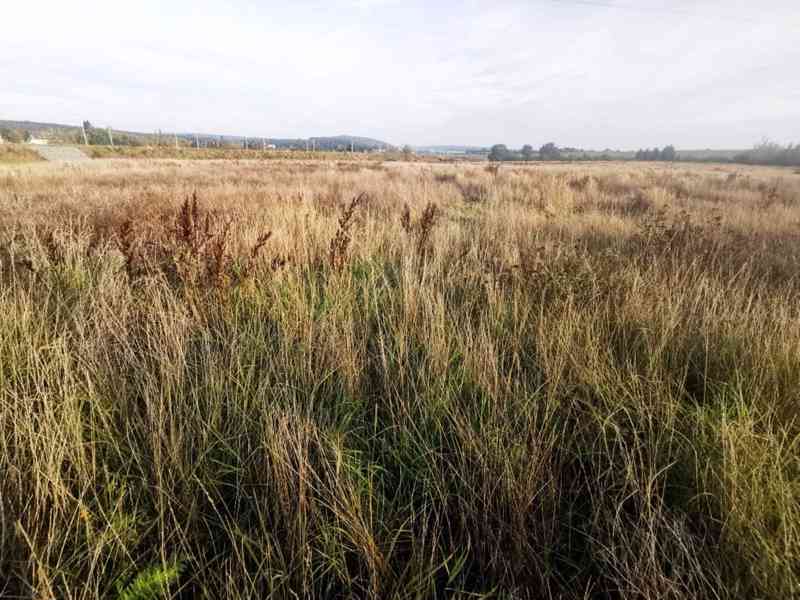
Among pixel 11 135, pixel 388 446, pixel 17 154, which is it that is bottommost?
pixel 388 446

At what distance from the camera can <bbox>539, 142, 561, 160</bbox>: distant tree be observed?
2864 inches

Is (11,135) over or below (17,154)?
over

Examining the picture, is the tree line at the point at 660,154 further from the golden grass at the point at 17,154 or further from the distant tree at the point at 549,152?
the golden grass at the point at 17,154

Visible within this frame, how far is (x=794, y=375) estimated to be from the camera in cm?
174

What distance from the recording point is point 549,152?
74.6 meters

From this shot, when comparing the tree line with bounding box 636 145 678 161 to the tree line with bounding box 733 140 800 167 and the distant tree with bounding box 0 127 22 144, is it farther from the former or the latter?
the distant tree with bounding box 0 127 22 144

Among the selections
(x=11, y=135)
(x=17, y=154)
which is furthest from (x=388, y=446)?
(x=11, y=135)

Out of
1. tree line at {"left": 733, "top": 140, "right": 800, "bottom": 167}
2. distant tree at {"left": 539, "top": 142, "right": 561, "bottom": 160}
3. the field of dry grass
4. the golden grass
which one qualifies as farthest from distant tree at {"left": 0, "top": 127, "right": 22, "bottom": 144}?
tree line at {"left": 733, "top": 140, "right": 800, "bottom": 167}

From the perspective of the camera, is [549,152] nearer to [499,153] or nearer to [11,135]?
[499,153]

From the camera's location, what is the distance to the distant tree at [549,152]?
72750 millimetres

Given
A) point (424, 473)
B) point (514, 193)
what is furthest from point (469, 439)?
point (514, 193)

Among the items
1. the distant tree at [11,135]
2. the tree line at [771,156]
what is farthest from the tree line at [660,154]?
the distant tree at [11,135]

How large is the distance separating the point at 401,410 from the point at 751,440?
4.25 feet

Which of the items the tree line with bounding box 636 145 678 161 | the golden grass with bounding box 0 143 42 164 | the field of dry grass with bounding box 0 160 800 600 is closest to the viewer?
the field of dry grass with bounding box 0 160 800 600
